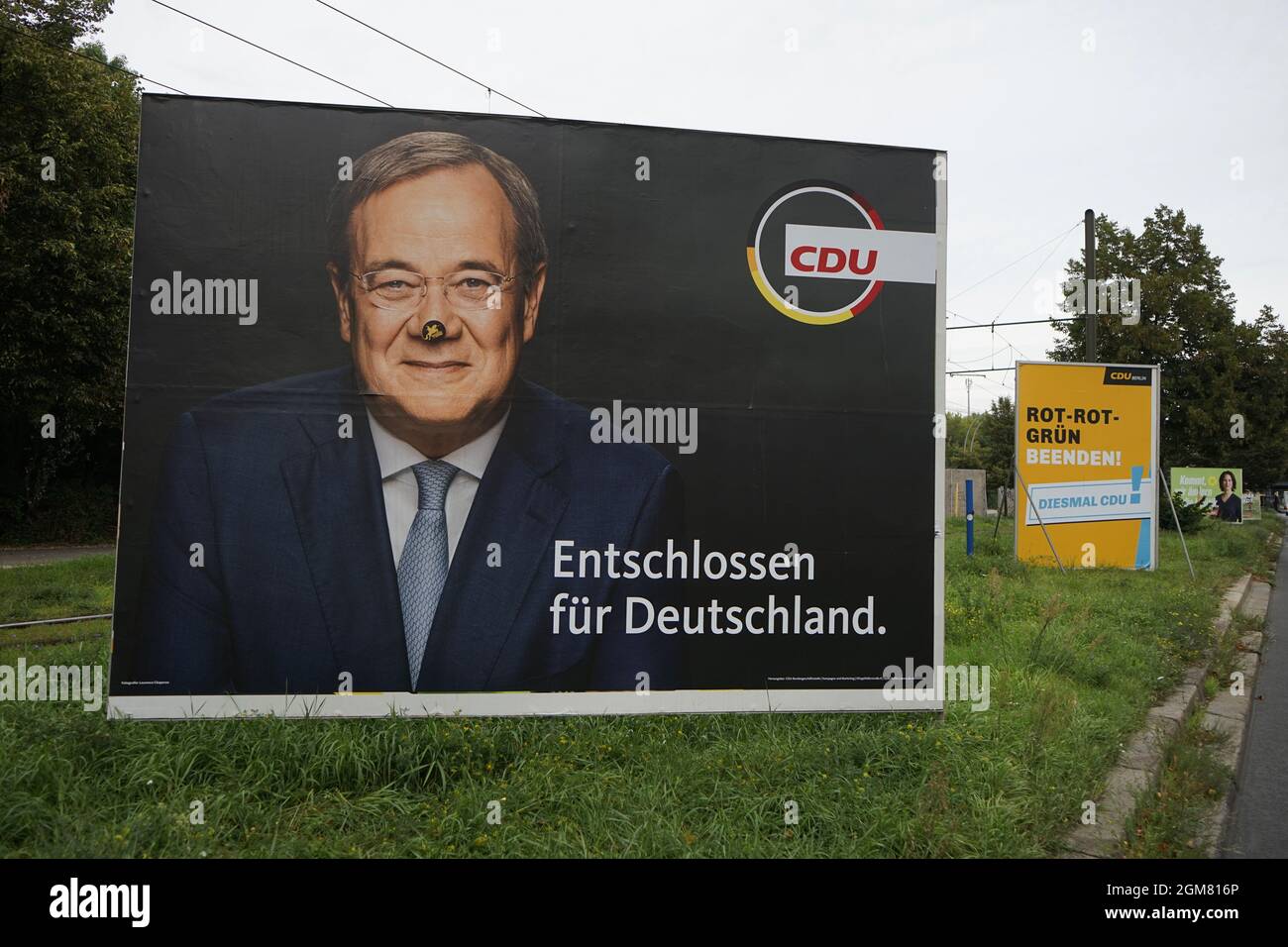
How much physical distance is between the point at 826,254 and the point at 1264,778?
13.9 ft

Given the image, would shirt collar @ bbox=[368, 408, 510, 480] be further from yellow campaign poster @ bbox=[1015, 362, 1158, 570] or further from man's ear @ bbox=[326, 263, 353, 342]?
yellow campaign poster @ bbox=[1015, 362, 1158, 570]

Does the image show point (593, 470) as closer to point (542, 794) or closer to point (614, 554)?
point (614, 554)

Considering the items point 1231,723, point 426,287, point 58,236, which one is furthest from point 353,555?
point 58,236

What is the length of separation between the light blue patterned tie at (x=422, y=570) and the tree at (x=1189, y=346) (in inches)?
1252

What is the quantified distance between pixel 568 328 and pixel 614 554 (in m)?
1.36

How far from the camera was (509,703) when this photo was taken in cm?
475

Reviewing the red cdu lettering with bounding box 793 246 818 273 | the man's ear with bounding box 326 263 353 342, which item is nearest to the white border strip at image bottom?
the man's ear with bounding box 326 263 353 342

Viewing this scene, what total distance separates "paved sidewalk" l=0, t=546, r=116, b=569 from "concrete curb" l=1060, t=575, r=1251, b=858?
680 inches

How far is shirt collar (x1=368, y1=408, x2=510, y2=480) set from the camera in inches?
186

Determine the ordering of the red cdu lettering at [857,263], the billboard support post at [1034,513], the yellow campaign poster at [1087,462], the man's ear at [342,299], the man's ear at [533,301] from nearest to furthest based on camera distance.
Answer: the man's ear at [342,299], the man's ear at [533,301], the red cdu lettering at [857,263], the billboard support post at [1034,513], the yellow campaign poster at [1087,462]

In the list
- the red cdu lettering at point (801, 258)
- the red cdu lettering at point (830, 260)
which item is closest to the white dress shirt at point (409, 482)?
the red cdu lettering at point (801, 258)

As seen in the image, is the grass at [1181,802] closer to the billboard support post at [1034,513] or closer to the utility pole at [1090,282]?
the billboard support post at [1034,513]

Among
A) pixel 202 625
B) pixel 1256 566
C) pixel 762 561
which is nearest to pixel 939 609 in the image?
pixel 762 561

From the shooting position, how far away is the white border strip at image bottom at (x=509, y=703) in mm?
4523
